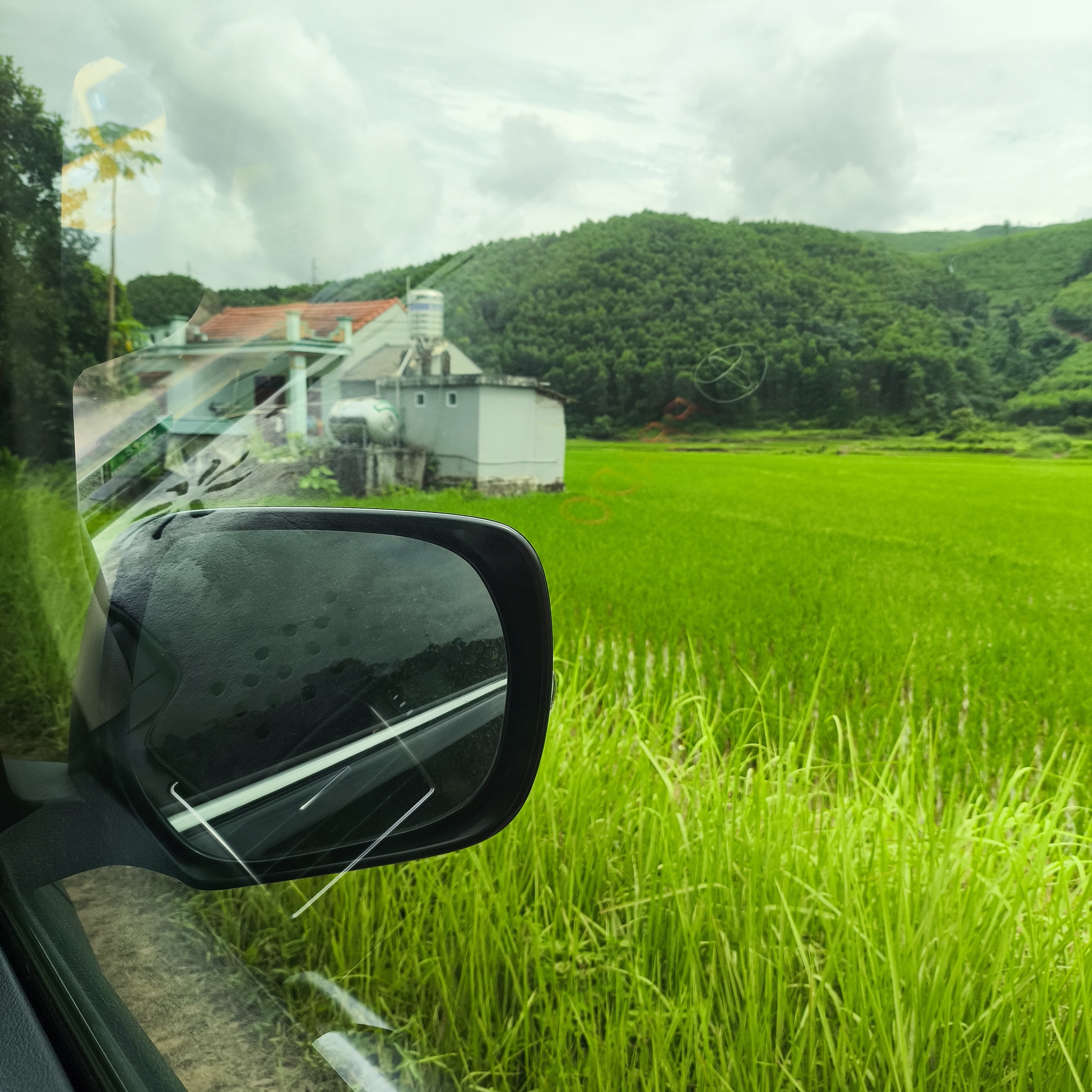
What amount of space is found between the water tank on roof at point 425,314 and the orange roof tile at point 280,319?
0.23 ft

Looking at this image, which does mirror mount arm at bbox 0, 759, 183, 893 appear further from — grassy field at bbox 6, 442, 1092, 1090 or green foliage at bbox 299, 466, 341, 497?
green foliage at bbox 299, 466, 341, 497

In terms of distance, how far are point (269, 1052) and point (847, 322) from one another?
1391 mm

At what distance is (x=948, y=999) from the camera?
27.0 inches

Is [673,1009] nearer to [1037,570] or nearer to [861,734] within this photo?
[861,734]

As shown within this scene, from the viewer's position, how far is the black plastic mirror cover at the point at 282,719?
0.51 m

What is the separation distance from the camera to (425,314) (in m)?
1.41

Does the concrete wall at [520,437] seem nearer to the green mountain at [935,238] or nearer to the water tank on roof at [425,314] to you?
the water tank on roof at [425,314]

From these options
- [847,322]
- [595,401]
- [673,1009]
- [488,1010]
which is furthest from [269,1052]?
[847,322]

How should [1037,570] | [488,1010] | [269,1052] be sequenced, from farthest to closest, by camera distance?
1. [1037,570]
2. [488,1010]
3. [269,1052]

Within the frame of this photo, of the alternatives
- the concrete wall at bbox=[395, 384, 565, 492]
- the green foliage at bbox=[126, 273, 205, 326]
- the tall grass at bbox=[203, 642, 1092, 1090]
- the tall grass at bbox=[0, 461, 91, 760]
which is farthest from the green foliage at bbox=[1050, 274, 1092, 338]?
the tall grass at bbox=[0, 461, 91, 760]

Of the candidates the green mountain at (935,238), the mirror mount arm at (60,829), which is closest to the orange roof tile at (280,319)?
the mirror mount arm at (60,829)

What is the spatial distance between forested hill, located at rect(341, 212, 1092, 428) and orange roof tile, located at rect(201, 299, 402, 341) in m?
0.04

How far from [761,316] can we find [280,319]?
915mm

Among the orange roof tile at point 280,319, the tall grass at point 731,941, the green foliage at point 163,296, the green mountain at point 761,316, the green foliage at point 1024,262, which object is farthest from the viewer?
the green mountain at point 761,316
